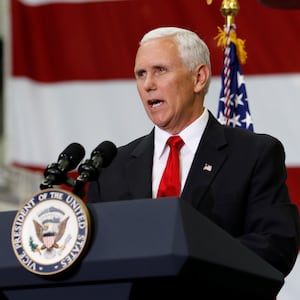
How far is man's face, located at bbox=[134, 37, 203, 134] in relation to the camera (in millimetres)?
2593

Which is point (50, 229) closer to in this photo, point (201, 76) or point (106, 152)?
point (106, 152)

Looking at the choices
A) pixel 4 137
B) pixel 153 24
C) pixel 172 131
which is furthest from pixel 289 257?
pixel 4 137

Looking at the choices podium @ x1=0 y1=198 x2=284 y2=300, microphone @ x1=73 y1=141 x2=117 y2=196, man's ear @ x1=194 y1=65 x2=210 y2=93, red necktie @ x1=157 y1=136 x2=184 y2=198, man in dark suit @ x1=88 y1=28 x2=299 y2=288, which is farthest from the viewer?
man's ear @ x1=194 y1=65 x2=210 y2=93

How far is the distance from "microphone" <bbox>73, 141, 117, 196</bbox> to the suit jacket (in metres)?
0.29

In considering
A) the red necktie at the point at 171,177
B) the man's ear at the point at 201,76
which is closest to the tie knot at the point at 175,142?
the red necktie at the point at 171,177

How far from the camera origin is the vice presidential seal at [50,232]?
202cm

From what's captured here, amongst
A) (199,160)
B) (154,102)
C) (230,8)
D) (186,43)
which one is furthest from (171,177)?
(230,8)

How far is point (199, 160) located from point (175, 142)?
0.37 ft

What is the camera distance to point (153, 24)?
489 centimetres

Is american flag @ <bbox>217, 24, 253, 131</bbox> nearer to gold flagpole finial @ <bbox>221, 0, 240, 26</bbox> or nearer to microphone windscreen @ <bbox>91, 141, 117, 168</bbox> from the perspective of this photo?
gold flagpole finial @ <bbox>221, 0, 240, 26</bbox>

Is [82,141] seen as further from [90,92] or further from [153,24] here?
[153,24]

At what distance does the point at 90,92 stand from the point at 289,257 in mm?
2739

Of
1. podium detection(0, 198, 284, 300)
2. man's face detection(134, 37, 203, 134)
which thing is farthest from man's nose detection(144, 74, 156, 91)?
podium detection(0, 198, 284, 300)

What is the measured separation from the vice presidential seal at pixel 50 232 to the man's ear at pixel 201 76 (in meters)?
0.74
